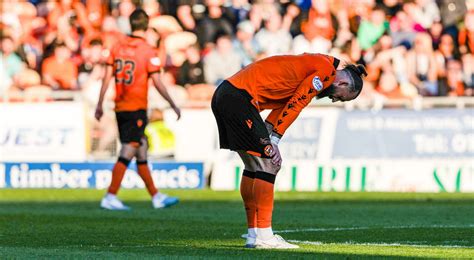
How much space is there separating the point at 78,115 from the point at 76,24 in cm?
381

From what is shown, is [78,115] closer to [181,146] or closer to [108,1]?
[181,146]

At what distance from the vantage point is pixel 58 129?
24141mm

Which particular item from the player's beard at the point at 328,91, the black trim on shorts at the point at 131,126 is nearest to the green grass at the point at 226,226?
the black trim on shorts at the point at 131,126

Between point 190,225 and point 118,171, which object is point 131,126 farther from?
point 190,225

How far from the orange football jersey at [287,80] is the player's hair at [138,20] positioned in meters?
6.16

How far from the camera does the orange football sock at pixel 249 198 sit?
1099cm

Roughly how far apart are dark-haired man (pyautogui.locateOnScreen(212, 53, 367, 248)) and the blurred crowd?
13430 millimetres

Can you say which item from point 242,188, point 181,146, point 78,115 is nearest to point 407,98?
point 181,146

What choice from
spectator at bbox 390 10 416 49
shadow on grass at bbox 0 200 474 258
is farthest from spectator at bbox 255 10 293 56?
shadow on grass at bbox 0 200 474 258

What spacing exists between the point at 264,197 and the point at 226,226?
11.1 ft

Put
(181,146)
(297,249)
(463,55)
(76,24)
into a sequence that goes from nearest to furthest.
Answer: (297,249) < (181,146) < (463,55) < (76,24)

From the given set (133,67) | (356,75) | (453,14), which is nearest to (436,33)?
(453,14)

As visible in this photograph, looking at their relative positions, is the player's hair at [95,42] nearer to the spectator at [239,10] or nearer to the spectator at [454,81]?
the spectator at [239,10]

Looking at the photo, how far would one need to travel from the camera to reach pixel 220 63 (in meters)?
25.3
